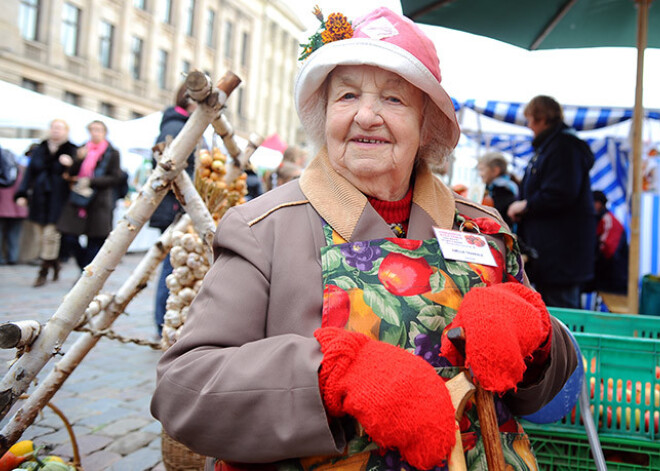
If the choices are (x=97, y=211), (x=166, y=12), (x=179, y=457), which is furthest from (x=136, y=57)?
(x=179, y=457)

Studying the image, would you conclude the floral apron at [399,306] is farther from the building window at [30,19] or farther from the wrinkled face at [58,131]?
the building window at [30,19]

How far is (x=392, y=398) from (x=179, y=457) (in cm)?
145

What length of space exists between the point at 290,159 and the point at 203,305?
16.3ft

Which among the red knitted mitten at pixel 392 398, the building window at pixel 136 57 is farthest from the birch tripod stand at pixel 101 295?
the building window at pixel 136 57

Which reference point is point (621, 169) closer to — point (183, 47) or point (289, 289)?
point (289, 289)

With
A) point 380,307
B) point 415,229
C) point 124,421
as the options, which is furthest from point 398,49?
point 124,421

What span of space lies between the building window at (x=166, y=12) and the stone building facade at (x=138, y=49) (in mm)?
89

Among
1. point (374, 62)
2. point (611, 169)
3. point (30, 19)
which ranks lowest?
point (374, 62)

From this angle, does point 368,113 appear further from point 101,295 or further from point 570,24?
point 570,24

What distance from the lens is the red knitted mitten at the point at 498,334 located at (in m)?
1.13

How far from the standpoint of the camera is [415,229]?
1.54 metres

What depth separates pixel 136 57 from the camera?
1086 inches

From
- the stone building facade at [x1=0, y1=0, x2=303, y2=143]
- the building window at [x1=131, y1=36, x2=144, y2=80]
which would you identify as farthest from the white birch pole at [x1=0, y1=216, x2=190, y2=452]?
the building window at [x1=131, y1=36, x2=144, y2=80]

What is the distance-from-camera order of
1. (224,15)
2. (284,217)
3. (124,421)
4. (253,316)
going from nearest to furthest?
1. (253,316)
2. (284,217)
3. (124,421)
4. (224,15)
